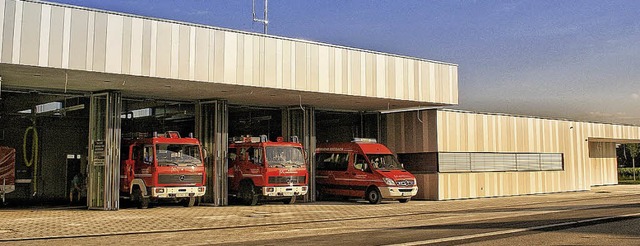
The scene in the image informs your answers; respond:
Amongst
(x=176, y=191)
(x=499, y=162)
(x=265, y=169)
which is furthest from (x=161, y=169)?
(x=499, y=162)

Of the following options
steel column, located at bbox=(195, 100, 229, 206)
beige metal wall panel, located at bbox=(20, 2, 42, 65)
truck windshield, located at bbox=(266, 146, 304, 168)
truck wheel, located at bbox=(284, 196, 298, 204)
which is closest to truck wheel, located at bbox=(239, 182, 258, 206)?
steel column, located at bbox=(195, 100, 229, 206)

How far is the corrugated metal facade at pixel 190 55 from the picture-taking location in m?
17.4

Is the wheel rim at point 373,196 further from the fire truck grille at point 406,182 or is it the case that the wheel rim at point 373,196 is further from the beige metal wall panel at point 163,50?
the beige metal wall panel at point 163,50

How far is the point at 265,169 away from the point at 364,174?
162 inches

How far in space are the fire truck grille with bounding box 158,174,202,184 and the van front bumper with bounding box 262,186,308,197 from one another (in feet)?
8.08

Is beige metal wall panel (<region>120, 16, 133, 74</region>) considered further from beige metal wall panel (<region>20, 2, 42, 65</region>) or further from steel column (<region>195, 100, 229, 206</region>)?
steel column (<region>195, 100, 229, 206</region>)

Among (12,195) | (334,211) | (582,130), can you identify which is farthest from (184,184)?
(582,130)

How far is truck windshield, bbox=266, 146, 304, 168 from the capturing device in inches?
942

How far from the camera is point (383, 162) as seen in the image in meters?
25.7

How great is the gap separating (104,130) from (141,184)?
2.22 m

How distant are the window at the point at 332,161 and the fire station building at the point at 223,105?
58 cm

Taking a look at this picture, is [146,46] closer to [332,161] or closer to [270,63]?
[270,63]

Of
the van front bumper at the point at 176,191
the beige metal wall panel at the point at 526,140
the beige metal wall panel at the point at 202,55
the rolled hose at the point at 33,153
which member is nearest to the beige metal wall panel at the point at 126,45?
the beige metal wall panel at the point at 202,55

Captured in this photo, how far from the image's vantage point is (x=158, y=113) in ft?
90.2
